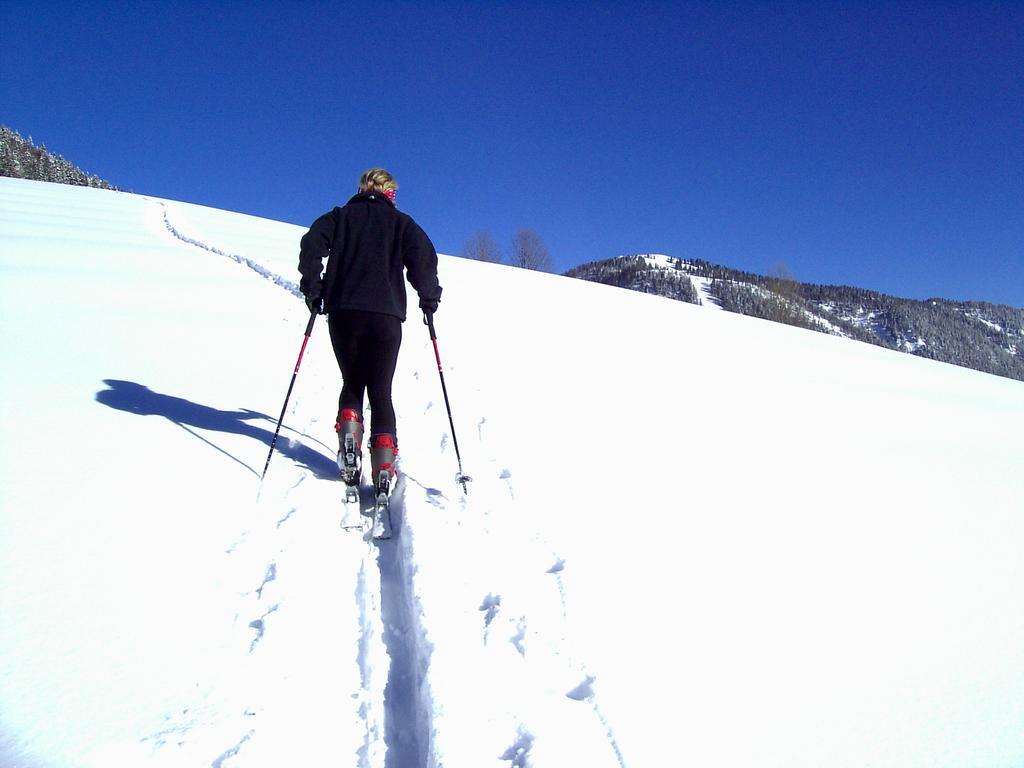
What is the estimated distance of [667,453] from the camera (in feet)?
13.4

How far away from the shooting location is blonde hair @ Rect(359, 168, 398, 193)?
3.45 metres

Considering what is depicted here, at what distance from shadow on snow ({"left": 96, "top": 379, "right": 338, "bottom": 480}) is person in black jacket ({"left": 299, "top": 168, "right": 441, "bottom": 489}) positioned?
0.53 m

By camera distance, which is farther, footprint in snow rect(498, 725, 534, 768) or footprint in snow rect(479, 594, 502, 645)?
footprint in snow rect(479, 594, 502, 645)

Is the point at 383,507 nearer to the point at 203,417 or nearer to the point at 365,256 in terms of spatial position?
the point at 365,256

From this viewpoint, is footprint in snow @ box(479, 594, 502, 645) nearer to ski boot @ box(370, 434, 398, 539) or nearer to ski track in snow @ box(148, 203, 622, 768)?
ski track in snow @ box(148, 203, 622, 768)

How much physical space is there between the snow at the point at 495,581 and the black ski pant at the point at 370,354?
52 centimetres

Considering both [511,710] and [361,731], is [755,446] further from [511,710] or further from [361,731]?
[361,731]

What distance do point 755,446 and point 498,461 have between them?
7.10 feet

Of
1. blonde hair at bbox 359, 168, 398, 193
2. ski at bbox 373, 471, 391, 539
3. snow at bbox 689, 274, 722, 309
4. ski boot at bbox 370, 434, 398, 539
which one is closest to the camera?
ski at bbox 373, 471, 391, 539

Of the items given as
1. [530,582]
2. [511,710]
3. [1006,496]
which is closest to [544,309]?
[1006,496]

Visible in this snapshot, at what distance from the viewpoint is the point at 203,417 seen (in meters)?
4.13

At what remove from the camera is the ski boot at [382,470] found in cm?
306

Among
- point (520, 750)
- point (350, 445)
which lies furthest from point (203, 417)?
point (520, 750)

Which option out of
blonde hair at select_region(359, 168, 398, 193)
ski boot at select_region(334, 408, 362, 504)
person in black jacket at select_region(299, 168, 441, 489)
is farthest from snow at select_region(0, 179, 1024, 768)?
blonde hair at select_region(359, 168, 398, 193)
